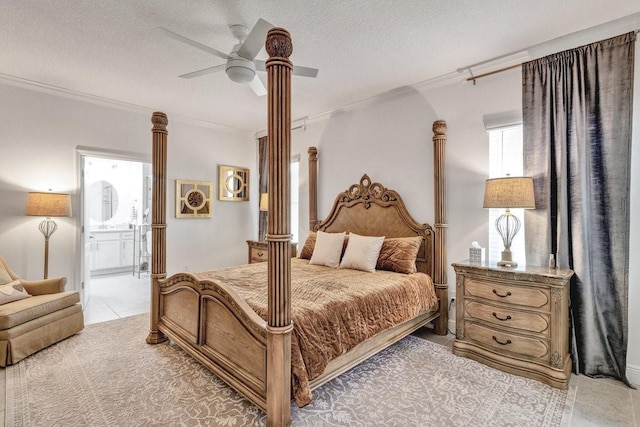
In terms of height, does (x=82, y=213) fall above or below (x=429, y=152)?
below

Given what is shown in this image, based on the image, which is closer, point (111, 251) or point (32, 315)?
point (32, 315)


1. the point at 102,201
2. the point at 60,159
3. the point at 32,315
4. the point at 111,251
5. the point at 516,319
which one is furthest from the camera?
the point at 102,201

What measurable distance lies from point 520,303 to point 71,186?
517cm

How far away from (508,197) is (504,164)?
0.67 m

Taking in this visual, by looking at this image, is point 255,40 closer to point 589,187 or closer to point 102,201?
point 589,187

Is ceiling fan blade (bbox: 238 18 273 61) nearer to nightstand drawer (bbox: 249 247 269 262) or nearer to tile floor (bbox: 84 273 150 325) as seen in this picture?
→ nightstand drawer (bbox: 249 247 269 262)

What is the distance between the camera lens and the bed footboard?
6.59ft

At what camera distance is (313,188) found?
4.78 meters

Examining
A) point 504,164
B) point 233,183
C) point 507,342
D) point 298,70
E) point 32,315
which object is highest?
point 298,70

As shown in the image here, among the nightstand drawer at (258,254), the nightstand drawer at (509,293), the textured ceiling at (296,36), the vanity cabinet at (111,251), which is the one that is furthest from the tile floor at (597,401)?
the vanity cabinet at (111,251)

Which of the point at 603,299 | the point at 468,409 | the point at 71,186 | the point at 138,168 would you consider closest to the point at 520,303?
the point at 603,299

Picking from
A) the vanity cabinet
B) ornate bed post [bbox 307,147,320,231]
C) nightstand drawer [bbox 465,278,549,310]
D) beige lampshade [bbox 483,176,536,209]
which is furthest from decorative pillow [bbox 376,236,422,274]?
the vanity cabinet

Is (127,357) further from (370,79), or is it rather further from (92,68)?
(370,79)

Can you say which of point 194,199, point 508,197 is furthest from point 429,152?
point 194,199
